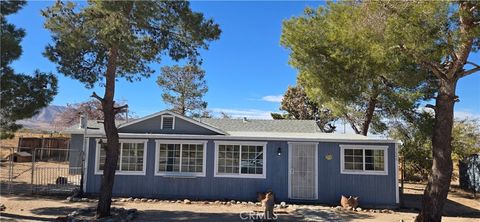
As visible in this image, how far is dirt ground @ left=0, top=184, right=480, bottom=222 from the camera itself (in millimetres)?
11930

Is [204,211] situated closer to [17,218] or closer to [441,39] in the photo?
[17,218]

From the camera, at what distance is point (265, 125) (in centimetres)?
2178

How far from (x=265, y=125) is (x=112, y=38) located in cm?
1300

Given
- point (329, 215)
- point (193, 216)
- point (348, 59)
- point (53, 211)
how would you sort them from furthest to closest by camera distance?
1. point (329, 215)
2. point (53, 211)
3. point (193, 216)
4. point (348, 59)

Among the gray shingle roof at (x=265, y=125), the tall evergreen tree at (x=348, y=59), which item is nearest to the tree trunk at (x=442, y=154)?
the tall evergreen tree at (x=348, y=59)

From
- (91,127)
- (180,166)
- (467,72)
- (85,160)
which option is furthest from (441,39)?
(91,127)

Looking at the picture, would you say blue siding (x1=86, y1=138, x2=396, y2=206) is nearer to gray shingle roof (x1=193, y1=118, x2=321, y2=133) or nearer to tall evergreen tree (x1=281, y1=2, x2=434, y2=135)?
tall evergreen tree (x1=281, y1=2, x2=434, y2=135)

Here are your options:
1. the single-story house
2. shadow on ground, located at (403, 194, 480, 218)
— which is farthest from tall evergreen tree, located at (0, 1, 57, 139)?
shadow on ground, located at (403, 194, 480, 218)

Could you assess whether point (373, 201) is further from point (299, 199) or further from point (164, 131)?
point (164, 131)

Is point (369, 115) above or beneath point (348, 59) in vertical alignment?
beneath

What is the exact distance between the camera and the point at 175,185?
15609mm

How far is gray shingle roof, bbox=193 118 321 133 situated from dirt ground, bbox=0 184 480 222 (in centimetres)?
667

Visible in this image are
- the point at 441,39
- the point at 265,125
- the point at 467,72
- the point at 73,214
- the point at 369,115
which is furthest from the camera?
the point at 265,125

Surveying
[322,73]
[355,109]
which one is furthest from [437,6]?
[355,109]
